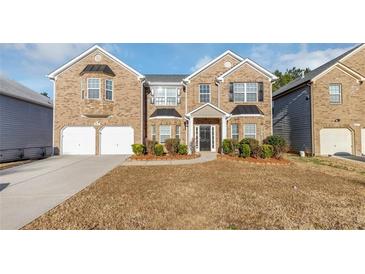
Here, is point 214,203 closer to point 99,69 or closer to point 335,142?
point 99,69

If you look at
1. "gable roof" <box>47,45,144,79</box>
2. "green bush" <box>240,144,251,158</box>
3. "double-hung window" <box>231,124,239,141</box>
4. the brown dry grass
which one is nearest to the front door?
"double-hung window" <box>231,124,239,141</box>

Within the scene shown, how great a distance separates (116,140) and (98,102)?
3430 millimetres

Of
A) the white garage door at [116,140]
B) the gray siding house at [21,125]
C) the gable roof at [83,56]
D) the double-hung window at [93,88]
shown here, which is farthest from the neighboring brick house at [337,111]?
the gray siding house at [21,125]

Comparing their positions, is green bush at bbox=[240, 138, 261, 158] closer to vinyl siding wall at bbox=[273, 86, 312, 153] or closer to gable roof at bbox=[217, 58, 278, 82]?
vinyl siding wall at bbox=[273, 86, 312, 153]

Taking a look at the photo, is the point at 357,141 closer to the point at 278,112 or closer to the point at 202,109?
the point at 278,112

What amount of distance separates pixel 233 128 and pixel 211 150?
107 inches

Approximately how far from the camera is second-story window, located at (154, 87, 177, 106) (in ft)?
63.9

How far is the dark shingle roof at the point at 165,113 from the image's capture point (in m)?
18.3

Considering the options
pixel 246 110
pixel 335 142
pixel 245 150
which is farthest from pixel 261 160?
pixel 335 142

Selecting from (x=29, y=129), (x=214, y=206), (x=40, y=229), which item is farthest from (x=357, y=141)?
(x=29, y=129)

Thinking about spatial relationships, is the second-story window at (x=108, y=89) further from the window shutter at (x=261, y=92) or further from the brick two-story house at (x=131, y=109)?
the window shutter at (x=261, y=92)

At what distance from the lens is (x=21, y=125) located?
1725cm

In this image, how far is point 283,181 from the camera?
8281mm

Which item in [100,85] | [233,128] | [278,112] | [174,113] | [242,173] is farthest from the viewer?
[278,112]
